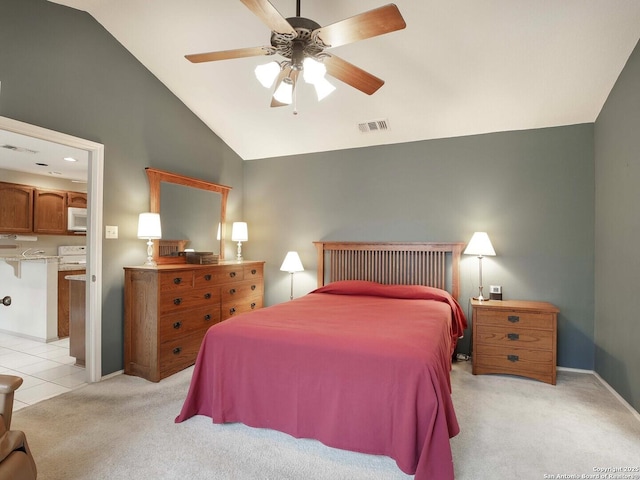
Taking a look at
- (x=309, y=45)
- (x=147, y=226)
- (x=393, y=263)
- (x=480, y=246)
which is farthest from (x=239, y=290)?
(x=309, y=45)

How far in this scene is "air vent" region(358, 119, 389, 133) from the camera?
367 cm

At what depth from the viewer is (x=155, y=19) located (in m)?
2.80

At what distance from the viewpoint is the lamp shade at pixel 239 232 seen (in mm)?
4430

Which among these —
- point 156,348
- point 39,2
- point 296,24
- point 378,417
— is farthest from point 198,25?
point 378,417

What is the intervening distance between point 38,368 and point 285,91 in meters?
3.48

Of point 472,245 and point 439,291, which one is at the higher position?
point 472,245

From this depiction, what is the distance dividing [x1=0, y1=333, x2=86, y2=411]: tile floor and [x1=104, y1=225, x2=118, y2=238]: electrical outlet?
129cm

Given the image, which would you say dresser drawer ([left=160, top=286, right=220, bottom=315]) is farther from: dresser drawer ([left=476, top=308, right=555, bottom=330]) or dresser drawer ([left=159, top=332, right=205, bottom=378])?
dresser drawer ([left=476, top=308, right=555, bottom=330])

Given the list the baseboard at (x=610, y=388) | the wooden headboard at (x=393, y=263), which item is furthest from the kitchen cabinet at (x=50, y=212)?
the baseboard at (x=610, y=388)

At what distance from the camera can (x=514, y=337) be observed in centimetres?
301

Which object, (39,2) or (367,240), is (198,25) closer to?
(39,2)

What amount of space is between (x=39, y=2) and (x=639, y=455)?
5.00 meters

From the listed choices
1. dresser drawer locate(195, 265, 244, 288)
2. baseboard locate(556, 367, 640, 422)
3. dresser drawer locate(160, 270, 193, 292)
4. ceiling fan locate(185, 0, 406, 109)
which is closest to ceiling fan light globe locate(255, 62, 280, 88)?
ceiling fan locate(185, 0, 406, 109)

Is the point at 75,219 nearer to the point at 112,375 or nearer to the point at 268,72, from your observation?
the point at 112,375
